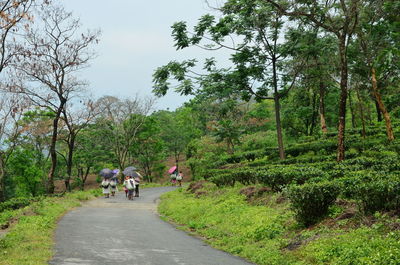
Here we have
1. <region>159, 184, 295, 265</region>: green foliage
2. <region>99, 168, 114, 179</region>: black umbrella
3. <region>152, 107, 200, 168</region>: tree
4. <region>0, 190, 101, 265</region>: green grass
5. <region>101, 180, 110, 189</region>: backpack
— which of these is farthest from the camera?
<region>152, 107, 200, 168</region>: tree

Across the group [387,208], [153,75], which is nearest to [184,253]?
[387,208]

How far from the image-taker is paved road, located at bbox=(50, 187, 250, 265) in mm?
8430

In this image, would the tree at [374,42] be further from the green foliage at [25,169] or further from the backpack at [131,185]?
the green foliage at [25,169]

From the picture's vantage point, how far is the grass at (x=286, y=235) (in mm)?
7020

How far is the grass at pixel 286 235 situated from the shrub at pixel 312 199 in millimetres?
269

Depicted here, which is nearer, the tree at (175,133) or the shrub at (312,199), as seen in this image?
the shrub at (312,199)

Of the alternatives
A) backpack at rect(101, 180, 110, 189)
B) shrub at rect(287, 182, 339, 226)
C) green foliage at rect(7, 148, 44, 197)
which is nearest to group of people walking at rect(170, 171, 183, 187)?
backpack at rect(101, 180, 110, 189)

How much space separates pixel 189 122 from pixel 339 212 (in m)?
54.7

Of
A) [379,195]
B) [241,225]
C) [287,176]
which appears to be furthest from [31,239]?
[379,195]

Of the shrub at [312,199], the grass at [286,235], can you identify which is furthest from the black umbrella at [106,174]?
the shrub at [312,199]

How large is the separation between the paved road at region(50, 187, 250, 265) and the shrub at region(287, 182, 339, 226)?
2.13 m

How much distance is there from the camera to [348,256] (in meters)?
6.99

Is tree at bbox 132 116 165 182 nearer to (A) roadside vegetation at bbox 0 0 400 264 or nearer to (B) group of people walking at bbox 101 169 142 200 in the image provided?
(A) roadside vegetation at bbox 0 0 400 264

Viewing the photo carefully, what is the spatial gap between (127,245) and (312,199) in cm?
486
